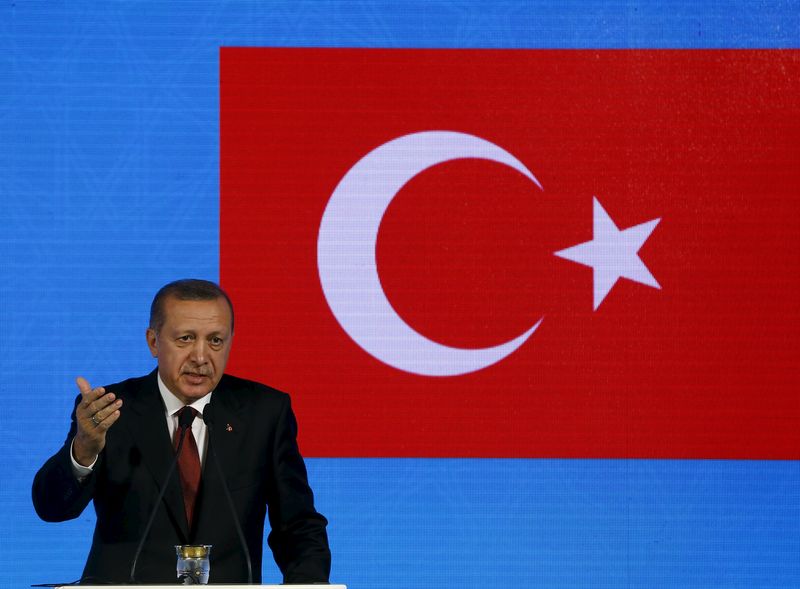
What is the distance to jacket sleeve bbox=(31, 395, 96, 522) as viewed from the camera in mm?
2250

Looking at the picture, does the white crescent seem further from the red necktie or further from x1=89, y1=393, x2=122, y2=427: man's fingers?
x1=89, y1=393, x2=122, y2=427: man's fingers

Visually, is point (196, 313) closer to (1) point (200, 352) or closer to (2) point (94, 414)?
(1) point (200, 352)

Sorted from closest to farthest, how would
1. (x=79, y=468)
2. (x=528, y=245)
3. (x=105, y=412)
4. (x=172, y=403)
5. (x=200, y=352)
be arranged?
1. (x=105, y=412)
2. (x=79, y=468)
3. (x=200, y=352)
4. (x=172, y=403)
5. (x=528, y=245)

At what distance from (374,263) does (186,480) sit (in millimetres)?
1317

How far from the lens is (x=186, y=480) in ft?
7.89

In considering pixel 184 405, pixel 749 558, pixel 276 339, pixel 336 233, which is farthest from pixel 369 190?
pixel 749 558

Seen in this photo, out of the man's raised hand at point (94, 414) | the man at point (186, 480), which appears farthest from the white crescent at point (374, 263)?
the man's raised hand at point (94, 414)

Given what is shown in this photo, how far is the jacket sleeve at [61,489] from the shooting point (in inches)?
88.6

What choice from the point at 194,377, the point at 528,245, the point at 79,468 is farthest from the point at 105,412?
the point at 528,245

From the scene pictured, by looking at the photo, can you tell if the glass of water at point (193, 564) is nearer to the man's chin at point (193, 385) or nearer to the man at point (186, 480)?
the man at point (186, 480)

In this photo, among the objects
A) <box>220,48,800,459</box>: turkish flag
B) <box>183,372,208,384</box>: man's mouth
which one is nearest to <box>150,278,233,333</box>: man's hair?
<box>183,372,208,384</box>: man's mouth

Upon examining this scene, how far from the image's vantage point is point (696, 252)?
3.52 m

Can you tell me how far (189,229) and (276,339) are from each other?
0.47 metres

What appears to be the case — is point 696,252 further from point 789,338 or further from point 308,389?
point 308,389
